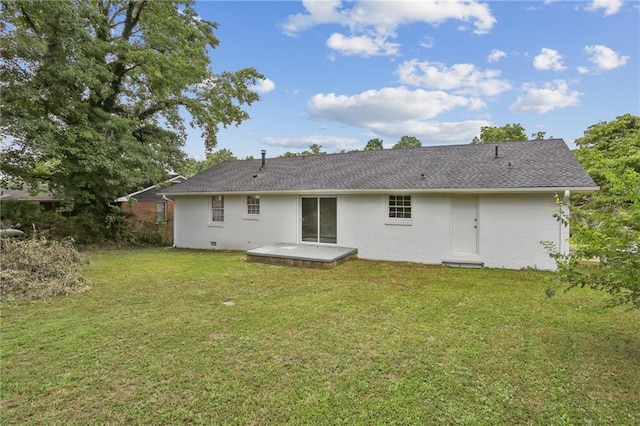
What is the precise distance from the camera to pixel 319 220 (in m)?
11.5

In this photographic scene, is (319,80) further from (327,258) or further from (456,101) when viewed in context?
(327,258)

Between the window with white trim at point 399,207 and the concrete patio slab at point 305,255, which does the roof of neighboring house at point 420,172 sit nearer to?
the window with white trim at point 399,207

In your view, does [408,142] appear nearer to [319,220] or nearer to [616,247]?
[319,220]

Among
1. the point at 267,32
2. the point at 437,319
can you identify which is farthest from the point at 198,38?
the point at 437,319

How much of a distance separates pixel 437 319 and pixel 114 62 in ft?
50.6

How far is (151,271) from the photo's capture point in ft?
28.6

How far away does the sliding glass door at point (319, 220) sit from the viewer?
11.2m

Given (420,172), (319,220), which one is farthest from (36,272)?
(420,172)

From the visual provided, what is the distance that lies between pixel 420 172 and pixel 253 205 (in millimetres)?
6278

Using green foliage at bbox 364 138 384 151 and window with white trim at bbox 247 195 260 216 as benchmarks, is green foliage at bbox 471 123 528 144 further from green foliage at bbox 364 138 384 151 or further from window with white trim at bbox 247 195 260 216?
window with white trim at bbox 247 195 260 216

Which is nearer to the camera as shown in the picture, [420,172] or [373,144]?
[420,172]

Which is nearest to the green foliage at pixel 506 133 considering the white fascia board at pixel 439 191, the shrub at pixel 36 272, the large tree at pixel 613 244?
the white fascia board at pixel 439 191

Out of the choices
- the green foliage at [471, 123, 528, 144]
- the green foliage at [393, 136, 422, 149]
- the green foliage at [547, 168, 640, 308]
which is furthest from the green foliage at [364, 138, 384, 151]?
the green foliage at [547, 168, 640, 308]

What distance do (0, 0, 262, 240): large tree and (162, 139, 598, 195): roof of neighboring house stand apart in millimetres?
2732
